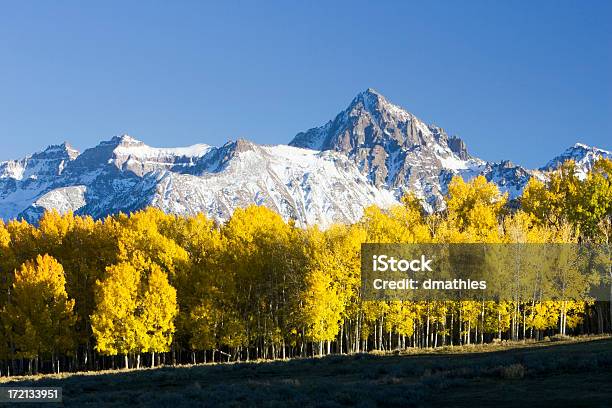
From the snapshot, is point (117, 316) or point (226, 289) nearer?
point (117, 316)

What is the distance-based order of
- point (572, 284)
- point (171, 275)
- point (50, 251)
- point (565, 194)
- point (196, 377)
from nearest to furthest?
point (196, 377) → point (572, 284) → point (171, 275) → point (50, 251) → point (565, 194)

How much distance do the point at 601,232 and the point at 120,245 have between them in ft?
181

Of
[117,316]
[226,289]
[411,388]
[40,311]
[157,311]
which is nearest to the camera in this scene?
[411,388]

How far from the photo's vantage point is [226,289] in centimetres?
6550

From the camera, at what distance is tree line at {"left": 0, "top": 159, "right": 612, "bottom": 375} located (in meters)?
61.3

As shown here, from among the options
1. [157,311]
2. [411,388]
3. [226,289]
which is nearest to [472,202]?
[226,289]

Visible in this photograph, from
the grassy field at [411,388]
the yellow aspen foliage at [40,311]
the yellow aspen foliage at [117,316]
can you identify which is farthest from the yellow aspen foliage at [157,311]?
the grassy field at [411,388]

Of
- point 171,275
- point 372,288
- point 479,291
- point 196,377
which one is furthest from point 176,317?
point 479,291

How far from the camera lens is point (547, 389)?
77.3 feet

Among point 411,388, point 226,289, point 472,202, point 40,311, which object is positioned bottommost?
point 40,311

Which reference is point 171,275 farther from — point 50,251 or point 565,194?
point 565,194

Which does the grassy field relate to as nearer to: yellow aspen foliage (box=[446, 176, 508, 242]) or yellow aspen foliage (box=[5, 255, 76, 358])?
yellow aspen foliage (box=[5, 255, 76, 358])

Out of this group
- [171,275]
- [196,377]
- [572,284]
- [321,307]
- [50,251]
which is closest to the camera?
[196,377]

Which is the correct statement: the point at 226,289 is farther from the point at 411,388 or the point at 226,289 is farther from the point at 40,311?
the point at 411,388
